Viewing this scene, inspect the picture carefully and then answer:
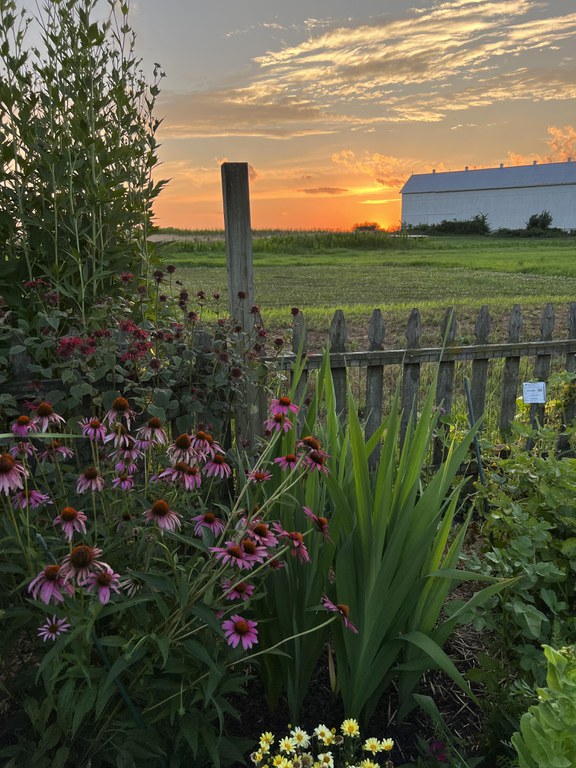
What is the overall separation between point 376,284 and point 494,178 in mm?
58589

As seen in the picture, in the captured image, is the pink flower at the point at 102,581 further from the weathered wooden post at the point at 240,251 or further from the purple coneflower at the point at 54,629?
the weathered wooden post at the point at 240,251

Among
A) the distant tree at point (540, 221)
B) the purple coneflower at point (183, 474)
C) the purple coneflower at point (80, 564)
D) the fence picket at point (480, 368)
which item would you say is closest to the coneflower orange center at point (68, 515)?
the purple coneflower at point (80, 564)

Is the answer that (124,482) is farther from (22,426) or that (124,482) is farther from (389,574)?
(389,574)

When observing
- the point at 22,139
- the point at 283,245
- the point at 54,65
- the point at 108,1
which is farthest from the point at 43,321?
the point at 283,245

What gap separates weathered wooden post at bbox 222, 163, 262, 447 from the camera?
333 centimetres

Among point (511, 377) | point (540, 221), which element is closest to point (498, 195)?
point (540, 221)

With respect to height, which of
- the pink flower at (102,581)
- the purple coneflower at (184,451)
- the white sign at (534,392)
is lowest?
the white sign at (534,392)

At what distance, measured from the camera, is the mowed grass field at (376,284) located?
11.5 metres

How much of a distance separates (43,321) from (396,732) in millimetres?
1974

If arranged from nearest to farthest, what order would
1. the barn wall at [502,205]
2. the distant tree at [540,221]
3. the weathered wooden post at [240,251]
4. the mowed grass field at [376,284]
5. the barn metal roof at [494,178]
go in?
the weathered wooden post at [240,251] < the mowed grass field at [376,284] < the distant tree at [540,221] < the barn wall at [502,205] < the barn metal roof at [494,178]

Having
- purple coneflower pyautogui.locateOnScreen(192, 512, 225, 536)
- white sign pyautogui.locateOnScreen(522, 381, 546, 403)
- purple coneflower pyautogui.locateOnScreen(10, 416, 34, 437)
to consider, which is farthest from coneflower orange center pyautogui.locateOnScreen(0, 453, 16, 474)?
white sign pyautogui.locateOnScreen(522, 381, 546, 403)

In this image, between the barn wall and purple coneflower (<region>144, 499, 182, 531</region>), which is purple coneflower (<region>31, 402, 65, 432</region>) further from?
the barn wall

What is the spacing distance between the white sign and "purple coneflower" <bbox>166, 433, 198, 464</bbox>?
3246 millimetres

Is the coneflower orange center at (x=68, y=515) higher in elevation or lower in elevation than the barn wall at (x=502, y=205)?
lower
